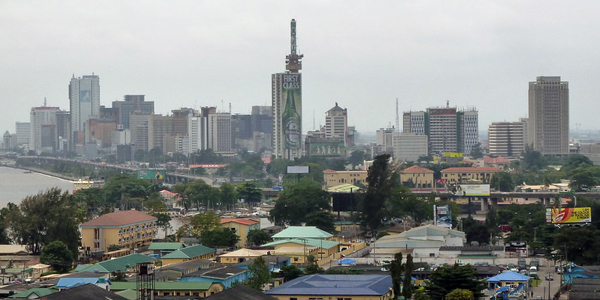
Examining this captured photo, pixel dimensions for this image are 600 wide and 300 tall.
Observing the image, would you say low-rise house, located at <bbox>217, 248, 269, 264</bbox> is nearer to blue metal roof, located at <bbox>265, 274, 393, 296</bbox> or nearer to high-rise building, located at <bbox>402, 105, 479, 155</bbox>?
blue metal roof, located at <bbox>265, 274, 393, 296</bbox>

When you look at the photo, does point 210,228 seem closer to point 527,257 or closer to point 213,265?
point 213,265

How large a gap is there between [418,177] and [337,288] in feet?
193

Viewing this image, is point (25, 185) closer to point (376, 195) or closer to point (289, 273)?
point (376, 195)

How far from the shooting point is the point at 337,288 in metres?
28.5

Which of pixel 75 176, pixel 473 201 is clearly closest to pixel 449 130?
pixel 75 176

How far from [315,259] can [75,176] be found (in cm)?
8720

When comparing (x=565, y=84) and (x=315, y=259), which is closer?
(x=315, y=259)

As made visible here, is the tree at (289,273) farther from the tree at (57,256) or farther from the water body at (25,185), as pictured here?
the water body at (25,185)

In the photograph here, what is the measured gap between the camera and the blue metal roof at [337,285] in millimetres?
28047

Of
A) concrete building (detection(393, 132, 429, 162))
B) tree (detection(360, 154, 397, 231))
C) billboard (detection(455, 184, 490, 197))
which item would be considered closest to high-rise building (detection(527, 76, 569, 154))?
concrete building (detection(393, 132, 429, 162))

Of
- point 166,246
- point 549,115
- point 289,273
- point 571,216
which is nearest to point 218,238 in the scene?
point 166,246

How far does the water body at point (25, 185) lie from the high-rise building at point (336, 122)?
1287 inches

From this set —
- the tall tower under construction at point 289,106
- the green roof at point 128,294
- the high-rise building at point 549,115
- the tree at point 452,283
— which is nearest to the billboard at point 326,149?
the tall tower under construction at point 289,106

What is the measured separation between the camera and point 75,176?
121312 millimetres
